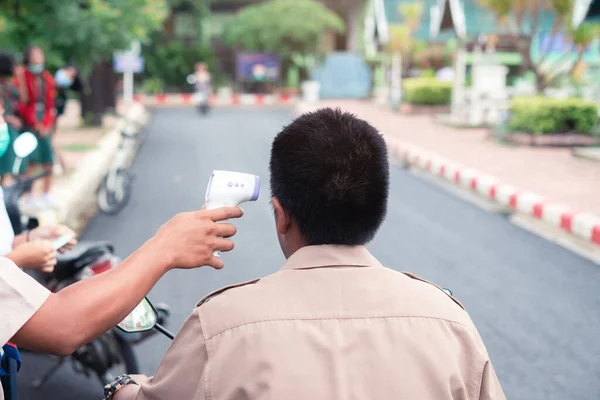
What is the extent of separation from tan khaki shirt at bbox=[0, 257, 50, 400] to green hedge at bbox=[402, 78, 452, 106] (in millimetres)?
25860

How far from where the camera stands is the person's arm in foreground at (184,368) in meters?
1.61

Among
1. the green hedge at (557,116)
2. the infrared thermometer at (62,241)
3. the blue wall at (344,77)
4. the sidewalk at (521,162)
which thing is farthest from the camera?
the blue wall at (344,77)

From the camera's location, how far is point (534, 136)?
16.9m

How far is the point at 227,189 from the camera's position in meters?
1.76

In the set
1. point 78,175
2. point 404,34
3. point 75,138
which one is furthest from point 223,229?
point 404,34

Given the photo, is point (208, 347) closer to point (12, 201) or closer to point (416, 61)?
point (12, 201)

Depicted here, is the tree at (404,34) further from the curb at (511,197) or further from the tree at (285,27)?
the curb at (511,197)

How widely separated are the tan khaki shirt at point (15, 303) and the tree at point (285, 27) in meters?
38.7

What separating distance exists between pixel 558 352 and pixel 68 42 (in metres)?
11.7

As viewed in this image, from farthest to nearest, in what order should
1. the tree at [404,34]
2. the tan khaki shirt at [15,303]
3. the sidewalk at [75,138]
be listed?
the tree at [404,34] → the sidewalk at [75,138] → the tan khaki shirt at [15,303]

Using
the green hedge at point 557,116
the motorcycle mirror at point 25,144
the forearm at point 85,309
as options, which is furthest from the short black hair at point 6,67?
the green hedge at point 557,116

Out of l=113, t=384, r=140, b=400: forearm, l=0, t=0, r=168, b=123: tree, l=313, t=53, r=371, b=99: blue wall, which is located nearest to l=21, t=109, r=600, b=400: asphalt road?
l=113, t=384, r=140, b=400: forearm

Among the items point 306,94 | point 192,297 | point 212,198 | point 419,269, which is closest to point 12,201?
point 192,297

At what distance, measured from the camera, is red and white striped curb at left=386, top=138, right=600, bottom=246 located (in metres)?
8.23
